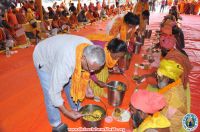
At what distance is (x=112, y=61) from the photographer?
288cm

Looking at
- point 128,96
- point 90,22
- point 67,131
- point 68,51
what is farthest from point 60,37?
point 90,22

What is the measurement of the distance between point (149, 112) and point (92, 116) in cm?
80

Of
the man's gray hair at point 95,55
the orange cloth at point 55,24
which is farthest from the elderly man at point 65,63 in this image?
the orange cloth at point 55,24

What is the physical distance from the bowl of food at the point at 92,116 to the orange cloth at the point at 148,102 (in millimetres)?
549

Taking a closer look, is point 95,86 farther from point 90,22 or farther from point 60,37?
point 90,22

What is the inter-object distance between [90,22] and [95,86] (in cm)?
886

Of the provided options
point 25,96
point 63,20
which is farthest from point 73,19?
point 25,96

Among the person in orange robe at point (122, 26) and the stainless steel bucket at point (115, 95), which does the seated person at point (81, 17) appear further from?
the stainless steel bucket at point (115, 95)

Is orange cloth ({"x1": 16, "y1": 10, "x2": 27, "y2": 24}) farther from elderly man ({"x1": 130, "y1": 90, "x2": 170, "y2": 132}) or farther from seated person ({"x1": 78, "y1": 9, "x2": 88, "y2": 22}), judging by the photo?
elderly man ({"x1": 130, "y1": 90, "x2": 170, "y2": 132})

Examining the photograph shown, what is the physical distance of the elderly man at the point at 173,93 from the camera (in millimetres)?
2291

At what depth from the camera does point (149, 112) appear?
78.1 inches

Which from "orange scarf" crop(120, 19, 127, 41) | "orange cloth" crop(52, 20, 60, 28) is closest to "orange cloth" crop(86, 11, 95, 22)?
"orange cloth" crop(52, 20, 60, 28)

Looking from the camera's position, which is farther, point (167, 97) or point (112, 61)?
point (112, 61)

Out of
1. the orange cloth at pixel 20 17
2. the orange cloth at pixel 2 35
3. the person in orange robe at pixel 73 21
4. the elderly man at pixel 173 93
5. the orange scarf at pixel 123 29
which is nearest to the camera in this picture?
the elderly man at pixel 173 93
